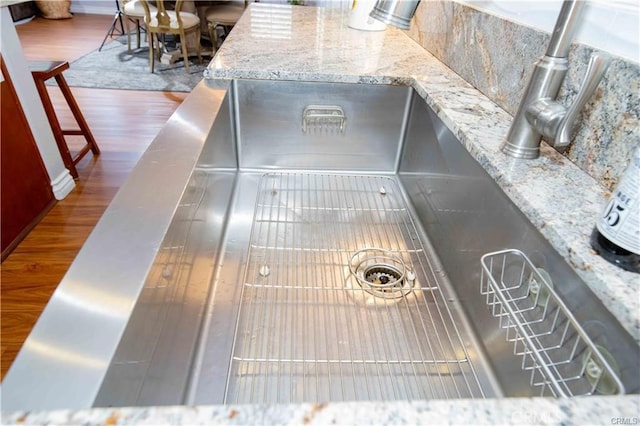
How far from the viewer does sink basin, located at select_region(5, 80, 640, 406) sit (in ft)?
1.68

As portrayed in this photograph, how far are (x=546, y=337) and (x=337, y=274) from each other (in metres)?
0.41

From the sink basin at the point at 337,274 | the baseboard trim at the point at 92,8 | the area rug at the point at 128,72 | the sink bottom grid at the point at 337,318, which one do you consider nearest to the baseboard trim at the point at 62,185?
the sink basin at the point at 337,274

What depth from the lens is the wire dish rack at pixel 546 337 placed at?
453mm

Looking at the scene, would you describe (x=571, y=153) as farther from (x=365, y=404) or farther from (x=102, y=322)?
(x=102, y=322)

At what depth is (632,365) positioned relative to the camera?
0.41 metres

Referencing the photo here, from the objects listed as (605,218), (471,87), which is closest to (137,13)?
(471,87)

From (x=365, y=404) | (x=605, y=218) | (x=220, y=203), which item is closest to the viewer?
(x=365, y=404)

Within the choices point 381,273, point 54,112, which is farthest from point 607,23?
point 54,112

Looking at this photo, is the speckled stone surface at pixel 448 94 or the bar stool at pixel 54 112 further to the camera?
the bar stool at pixel 54 112

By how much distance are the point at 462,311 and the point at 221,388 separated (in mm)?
481

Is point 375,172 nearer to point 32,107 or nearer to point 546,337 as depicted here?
point 546,337

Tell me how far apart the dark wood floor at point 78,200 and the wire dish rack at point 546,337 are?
4.91 ft

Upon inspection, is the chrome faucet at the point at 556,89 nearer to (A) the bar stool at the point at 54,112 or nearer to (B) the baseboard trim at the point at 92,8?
(A) the bar stool at the point at 54,112

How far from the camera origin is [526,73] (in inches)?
29.7
